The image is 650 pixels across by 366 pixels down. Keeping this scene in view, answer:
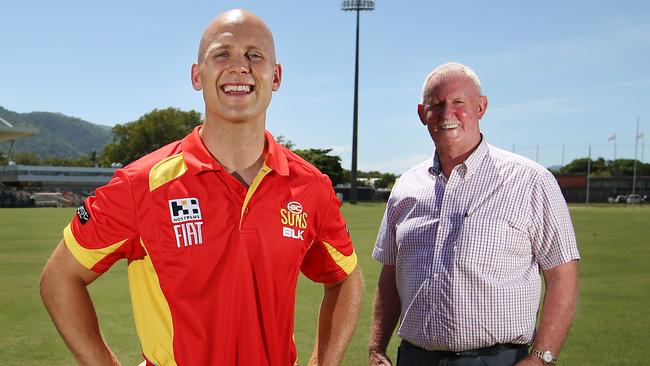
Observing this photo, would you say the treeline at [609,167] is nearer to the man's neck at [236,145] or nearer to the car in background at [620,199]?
the car in background at [620,199]

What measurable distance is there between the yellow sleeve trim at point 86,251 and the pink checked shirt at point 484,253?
5.88 ft

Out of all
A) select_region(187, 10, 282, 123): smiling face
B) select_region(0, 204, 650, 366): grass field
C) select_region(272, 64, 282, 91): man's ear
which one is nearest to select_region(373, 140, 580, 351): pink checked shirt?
select_region(272, 64, 282, 91): man's ear

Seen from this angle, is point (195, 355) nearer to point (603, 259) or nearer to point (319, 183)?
point (319, 183)

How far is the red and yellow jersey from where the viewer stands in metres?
2.33

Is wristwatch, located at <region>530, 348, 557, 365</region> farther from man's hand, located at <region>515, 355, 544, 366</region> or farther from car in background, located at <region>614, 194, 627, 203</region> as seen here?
car in background, located at <region>614, 194, 627, 203</region>

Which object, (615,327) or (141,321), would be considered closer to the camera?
(141,321)

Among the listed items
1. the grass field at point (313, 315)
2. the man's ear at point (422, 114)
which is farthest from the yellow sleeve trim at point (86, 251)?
the grass field at point (313, 315)

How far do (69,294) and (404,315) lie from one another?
6.37 feet

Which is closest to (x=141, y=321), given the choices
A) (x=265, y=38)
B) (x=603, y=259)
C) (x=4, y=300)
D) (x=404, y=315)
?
(x=265, y=38)

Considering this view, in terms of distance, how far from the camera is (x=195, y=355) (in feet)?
7.66

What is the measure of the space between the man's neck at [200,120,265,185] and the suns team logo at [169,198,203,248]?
0.27 meters

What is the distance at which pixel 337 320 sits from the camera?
267 centimetres

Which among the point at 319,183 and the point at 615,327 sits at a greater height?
the point at 319,183

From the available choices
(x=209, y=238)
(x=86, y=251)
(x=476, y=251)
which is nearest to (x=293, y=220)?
(x=209, y=238)
